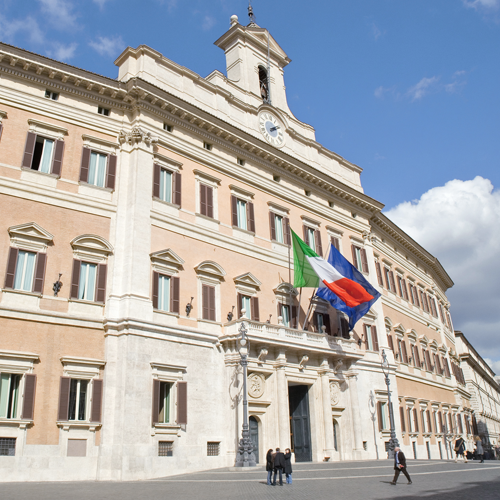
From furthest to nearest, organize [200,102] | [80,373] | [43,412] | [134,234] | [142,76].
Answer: [200,102], [142,76], [134,234], [80,373], [43,412]

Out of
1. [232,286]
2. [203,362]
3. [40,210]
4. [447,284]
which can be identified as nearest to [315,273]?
[232,286]

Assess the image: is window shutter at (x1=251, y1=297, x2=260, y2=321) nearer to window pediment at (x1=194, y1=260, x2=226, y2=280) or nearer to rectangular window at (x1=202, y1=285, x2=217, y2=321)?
window pediment at (x1=194, y1=260, x2=226, y2=280)

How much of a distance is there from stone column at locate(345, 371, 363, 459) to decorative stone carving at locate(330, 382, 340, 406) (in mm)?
789

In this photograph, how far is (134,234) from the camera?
2170 cm

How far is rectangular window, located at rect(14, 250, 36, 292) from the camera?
62.2ft

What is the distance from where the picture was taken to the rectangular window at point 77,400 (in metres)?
18.6

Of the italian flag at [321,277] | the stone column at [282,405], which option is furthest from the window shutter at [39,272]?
the italian flag at [321,277]

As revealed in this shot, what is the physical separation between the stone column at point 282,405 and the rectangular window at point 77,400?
8.35 m

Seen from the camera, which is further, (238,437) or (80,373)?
(238,437)

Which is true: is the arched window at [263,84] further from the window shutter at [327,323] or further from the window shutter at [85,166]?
the window shutter at [85,166]

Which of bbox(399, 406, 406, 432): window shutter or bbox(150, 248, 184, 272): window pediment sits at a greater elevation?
bbox(150, 248, 184, 272): window pediment

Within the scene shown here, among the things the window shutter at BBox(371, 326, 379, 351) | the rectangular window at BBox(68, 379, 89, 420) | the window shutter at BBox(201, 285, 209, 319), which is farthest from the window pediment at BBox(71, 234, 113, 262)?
the window shutter at BBox(371, 326, 379, 351)

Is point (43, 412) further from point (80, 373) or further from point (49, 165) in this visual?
point (49, 165)

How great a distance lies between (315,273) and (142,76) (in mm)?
12653
